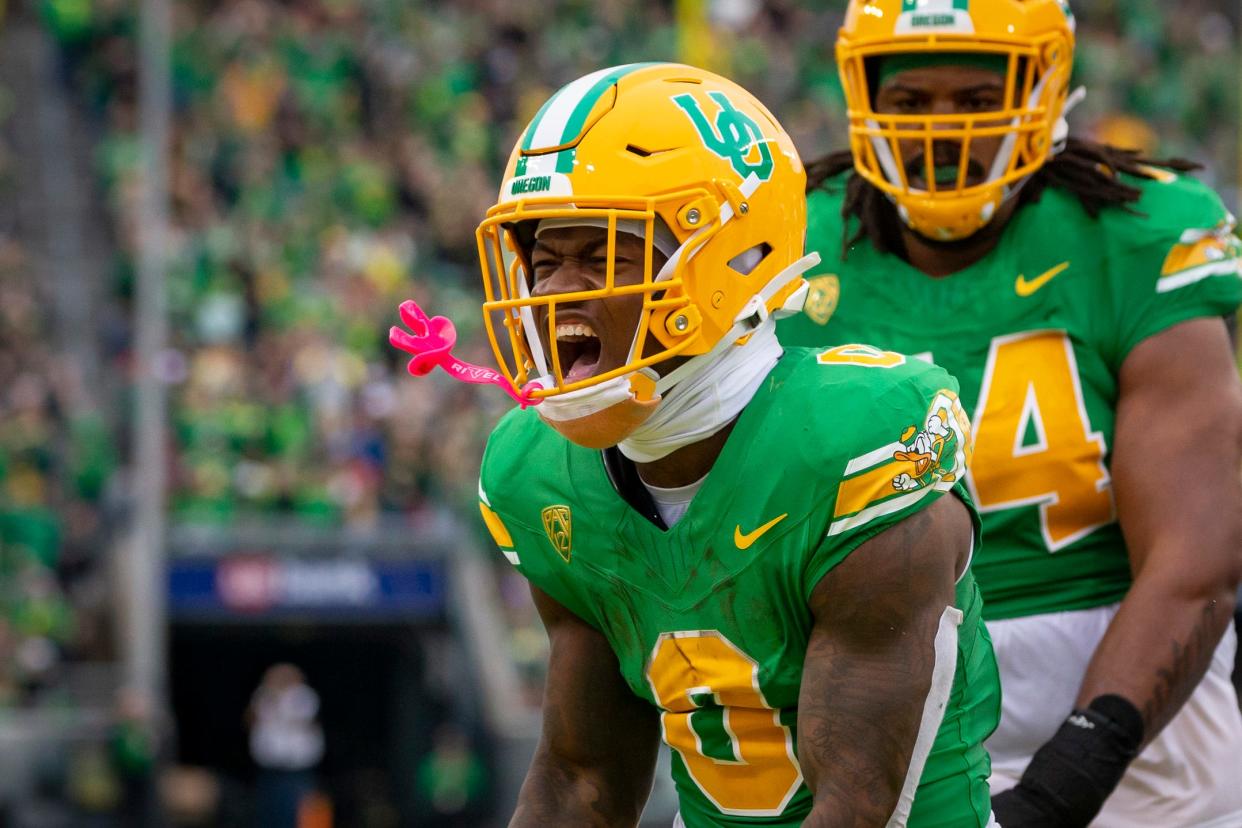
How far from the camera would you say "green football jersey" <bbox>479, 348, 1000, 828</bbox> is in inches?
109

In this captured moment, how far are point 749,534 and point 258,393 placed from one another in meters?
9.80

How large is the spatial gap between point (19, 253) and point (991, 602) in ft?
36.8

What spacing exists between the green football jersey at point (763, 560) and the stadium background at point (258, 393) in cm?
794

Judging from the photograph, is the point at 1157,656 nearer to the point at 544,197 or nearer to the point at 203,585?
the point at 544,197

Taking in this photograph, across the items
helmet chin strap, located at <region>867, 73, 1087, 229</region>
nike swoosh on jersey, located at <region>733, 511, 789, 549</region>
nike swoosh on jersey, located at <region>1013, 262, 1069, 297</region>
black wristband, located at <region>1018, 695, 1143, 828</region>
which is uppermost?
helmet chin strap, located at <region>867, 73, 1087, 229</region>

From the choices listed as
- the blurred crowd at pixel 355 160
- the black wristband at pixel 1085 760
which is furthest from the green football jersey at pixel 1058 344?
Result: the blurred crowd at pixel 355 160

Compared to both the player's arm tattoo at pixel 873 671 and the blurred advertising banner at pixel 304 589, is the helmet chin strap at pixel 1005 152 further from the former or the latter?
the blurred advertising banner at pixel 304 589

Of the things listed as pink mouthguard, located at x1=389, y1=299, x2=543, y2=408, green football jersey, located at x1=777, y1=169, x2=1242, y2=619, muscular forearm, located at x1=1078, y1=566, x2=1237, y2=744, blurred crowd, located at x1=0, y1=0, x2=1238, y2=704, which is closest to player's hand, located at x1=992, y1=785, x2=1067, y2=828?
muscular forearm, located at x1=1078, y1=566, x2=1237, y2=744

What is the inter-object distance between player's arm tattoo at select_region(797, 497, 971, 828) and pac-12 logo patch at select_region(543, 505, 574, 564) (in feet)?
1.41

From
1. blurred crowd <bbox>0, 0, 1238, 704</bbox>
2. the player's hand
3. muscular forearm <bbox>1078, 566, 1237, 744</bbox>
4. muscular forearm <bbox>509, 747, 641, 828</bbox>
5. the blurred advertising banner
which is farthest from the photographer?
blurred crowd <bbox>0, 0, 1238, 704</bbox>

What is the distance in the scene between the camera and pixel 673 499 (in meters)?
2.98

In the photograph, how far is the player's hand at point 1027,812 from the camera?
324cm

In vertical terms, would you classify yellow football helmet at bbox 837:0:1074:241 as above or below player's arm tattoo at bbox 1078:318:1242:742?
above

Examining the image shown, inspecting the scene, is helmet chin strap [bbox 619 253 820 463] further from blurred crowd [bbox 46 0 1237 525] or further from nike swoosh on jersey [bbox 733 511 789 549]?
blurred crowd [bbox 46 0 1237 525]
